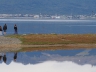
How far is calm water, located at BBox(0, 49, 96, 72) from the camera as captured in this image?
33312mm

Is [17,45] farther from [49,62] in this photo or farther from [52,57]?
[49,62]

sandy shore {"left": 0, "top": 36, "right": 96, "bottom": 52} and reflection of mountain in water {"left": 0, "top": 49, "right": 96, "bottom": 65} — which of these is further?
sandy shore {"left": 0, "top": 36, "right": 96, "bottom": 52}

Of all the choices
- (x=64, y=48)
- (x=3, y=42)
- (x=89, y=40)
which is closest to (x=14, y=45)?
(x=3, y=42)

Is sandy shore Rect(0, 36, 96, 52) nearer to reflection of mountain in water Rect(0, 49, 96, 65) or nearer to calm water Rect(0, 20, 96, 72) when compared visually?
calm water Rect(0, 20, 96, 72)

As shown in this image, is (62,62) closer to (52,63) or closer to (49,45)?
(52,63)

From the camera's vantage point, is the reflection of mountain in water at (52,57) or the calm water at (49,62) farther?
the reflection of mountain in water at (52,57)

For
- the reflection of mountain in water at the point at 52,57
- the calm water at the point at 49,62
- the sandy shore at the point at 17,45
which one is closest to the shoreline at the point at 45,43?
the sandy shore at the point at 17,45

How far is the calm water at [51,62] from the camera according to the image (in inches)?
1312

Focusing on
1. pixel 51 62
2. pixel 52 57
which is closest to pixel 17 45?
pixel 52 57

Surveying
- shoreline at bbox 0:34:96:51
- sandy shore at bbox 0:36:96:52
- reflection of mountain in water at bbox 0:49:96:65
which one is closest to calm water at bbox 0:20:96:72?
reflection of mountain in water at bbox 0:49:96:65

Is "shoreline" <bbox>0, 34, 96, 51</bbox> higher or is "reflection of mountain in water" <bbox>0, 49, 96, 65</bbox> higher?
"reflection of mountain in water" <bbox>0, 49, 96, 65</bbox>

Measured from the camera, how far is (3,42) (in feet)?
182

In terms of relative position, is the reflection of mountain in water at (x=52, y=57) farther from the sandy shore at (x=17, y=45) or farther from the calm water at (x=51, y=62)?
the sandy shore at (x=17, y=45)

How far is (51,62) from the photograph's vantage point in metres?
37.8
